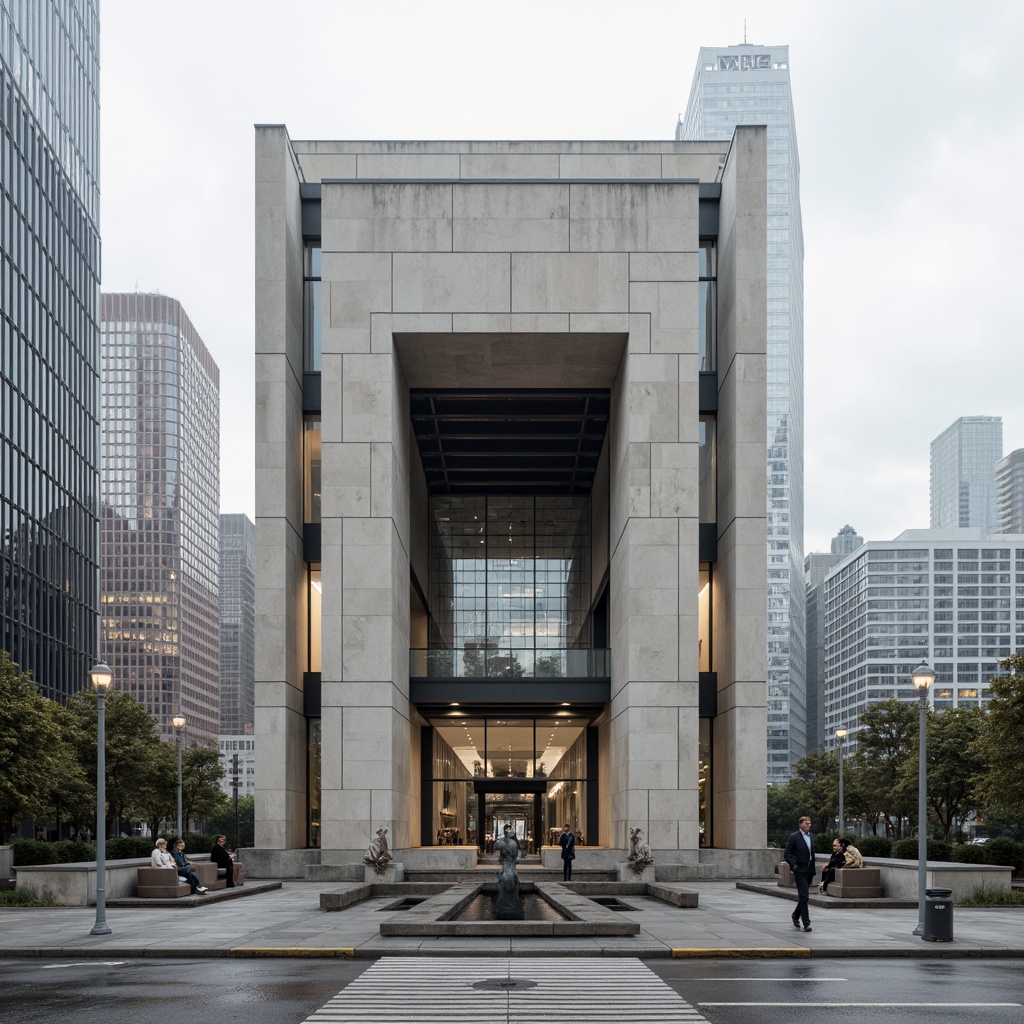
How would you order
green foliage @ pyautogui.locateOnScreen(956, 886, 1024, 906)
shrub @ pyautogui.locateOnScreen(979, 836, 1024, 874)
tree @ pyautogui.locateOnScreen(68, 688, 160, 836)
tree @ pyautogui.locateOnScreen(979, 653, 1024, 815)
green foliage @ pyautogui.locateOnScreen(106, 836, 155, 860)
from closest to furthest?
green foliage @ pyautogui.locateOnScreen(956, 886, 1024, 906)
shrub @ pyautogui.locateOnScreen(979, 836, 1024, 874)
tree @ pyautogui.locateOnScreen(979, 653, 1024, 815)
green foliage @ pyautogui.locateOnScreen(106, 836, 155, 860)
tree @ pyautogui.locateOnScreen(68, 688, 160, 836)

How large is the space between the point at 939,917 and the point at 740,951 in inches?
152

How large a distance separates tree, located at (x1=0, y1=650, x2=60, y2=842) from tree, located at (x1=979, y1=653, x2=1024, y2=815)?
3000cm

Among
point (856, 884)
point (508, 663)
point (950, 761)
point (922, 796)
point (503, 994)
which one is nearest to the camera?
point (503, 994)

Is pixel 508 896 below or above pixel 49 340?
below

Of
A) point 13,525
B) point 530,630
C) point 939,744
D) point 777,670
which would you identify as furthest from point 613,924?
point 777,670

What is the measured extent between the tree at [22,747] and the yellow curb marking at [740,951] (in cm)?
2633

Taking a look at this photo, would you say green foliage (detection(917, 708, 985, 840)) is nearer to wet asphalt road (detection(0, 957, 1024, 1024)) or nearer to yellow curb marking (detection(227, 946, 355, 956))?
wet asphalt road (detection(0, 957, 1024, 1024))

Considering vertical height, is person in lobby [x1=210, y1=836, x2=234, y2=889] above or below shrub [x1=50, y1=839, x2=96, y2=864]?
above

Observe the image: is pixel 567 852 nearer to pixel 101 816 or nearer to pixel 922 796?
pixel 922 796

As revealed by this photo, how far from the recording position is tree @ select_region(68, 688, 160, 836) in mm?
56969

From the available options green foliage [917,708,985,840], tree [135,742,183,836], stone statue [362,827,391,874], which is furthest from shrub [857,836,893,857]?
tree [135,742,183,836]

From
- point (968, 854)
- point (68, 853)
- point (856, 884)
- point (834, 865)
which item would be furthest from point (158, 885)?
point (968, 854)

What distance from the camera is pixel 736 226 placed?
38.9 m

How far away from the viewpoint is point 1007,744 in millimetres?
35375
